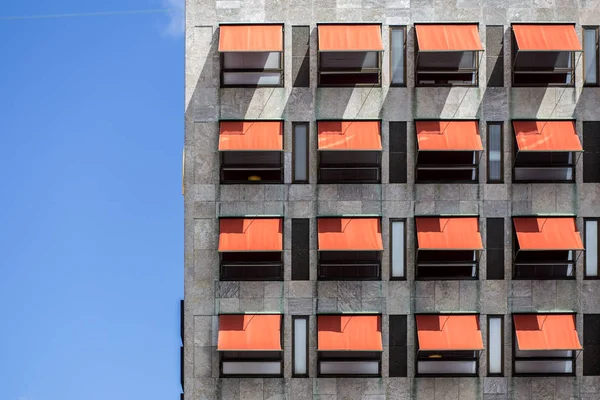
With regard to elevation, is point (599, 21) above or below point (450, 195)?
above

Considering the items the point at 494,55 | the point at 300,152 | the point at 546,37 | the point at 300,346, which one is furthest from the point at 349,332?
the point at 546,37

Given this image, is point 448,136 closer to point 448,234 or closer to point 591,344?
point 448,234

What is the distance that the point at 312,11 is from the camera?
99.8 feet

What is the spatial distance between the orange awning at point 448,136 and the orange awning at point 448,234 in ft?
8.67

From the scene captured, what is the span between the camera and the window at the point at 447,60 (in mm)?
29938

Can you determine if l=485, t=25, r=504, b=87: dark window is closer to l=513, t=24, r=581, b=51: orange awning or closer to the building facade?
the building facade

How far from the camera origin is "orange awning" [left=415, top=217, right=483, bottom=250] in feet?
95.8

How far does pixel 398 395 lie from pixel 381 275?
440 cm

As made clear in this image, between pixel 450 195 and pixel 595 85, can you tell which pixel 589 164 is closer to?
pixel 595 85

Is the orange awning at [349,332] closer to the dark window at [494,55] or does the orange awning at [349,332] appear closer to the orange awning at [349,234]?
the orange awning at [349,234]

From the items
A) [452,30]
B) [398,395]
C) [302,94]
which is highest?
[452,30]

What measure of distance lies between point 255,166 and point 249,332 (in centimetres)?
608

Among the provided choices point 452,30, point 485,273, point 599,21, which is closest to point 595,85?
point 599,21

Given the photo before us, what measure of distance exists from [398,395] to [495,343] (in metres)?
4.07
